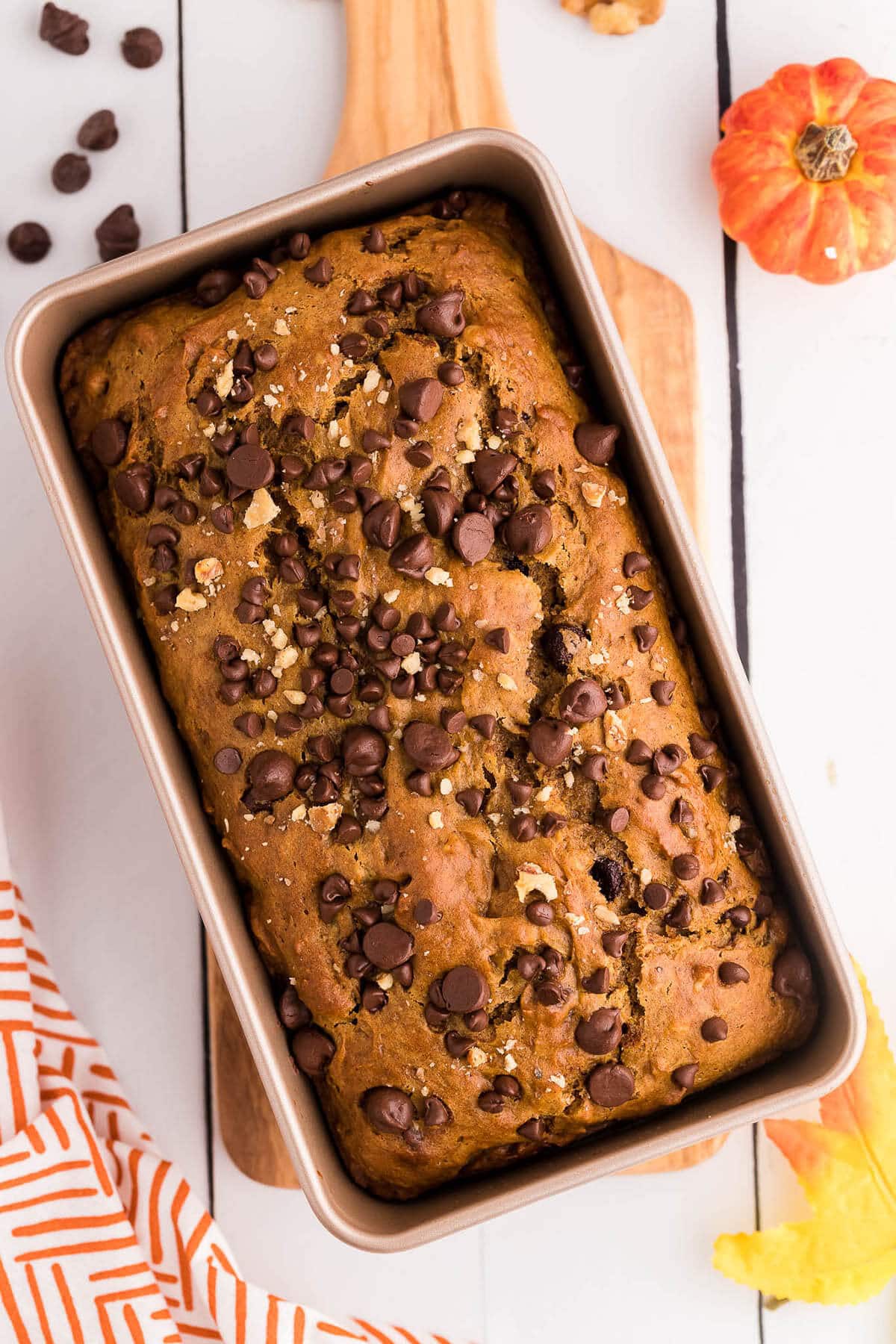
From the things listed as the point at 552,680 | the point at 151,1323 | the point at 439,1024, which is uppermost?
the point at 552,680

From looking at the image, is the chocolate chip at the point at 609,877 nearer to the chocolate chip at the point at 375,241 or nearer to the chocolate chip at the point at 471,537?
the chocolate chip at the point at 471,537

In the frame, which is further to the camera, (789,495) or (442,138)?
(789,495)

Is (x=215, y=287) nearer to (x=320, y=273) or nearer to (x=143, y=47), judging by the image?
(x=320, y=273)

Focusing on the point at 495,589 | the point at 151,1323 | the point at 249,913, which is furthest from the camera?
the point at 151,1323

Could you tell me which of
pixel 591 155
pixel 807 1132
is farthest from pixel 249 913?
pixel 591 155

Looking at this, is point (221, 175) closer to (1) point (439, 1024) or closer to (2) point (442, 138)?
(2) point (442, 138)

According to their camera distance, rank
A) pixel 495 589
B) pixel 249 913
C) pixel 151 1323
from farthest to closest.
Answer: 1. pixel 151 1323
2. pixel 249 913
3. pixel 495 589

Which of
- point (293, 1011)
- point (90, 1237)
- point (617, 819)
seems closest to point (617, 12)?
point (617, 819)
